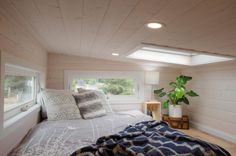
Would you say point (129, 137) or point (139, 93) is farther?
point (139, 93)


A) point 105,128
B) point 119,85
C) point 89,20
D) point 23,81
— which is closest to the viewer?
point 89,20

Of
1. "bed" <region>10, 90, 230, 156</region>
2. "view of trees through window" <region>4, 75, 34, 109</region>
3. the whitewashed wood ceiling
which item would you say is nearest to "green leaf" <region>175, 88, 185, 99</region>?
"bed" <region>10, 90, 230, 156</region>

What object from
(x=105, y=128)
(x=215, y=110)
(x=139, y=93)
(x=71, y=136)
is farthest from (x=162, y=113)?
(x=71, y=136)

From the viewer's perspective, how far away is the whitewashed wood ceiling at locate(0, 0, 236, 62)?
1.17 meters

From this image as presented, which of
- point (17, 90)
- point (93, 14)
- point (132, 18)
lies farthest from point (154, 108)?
point (93, 14)

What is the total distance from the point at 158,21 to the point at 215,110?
9.40 ft

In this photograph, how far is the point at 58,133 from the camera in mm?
1928

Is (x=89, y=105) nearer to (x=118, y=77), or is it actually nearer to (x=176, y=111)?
(x=118, y=77)

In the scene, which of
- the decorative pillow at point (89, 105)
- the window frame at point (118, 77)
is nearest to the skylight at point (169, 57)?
the window frame at point (118, 77)

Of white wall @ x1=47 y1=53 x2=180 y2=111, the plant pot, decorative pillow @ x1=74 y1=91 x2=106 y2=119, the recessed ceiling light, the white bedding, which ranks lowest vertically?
the plant pot

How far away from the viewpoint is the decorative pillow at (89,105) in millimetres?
2801

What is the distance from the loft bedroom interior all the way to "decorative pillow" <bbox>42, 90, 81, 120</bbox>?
0.01 meters

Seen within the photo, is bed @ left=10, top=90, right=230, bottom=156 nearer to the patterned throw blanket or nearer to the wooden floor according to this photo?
the patterned throw blanket

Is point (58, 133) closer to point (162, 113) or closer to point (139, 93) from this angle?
point (139, 93)
